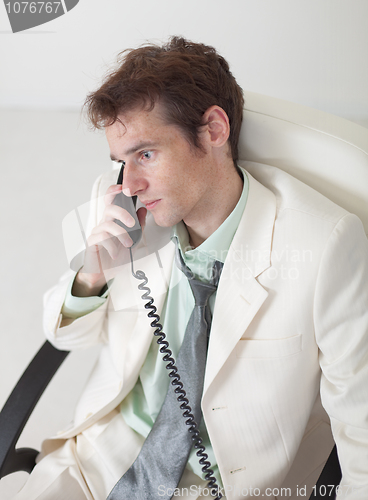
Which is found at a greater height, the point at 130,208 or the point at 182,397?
the point at 130,208

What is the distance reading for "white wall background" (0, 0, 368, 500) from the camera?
69.0 inches

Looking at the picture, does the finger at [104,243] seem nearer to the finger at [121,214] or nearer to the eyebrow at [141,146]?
the finger at [121,214]

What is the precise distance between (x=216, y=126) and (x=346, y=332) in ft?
2.13

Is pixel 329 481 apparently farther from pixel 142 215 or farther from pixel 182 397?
pixel 142 215

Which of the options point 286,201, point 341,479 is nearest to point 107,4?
point 286,201

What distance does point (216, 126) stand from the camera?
124 centimetres

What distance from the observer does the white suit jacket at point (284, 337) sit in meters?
1.05

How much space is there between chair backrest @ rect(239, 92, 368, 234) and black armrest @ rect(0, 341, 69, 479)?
88cm

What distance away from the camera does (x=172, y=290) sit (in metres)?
1.33

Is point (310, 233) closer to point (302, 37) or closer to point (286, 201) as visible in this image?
point (286, 201)

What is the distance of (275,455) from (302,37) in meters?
1.53
